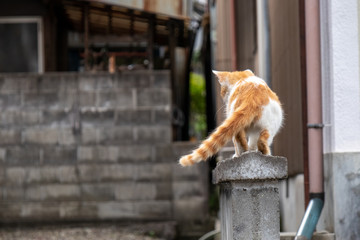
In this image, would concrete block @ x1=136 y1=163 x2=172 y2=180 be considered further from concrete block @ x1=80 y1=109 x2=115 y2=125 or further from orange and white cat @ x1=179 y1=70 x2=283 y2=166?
orange and white cat @ x1=179 y1=70 x2=283 y2=166

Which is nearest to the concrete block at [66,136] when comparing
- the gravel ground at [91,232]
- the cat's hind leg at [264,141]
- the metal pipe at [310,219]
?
the gravel ground at [91,232]

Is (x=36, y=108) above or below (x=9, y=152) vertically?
above

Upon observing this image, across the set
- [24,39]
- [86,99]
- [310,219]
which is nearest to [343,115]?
[310,219]

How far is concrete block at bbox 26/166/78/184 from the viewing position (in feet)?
32.7

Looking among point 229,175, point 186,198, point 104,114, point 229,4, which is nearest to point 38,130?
point 104,114

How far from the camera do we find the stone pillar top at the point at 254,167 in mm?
3678

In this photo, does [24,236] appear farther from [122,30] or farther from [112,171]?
[122,30]

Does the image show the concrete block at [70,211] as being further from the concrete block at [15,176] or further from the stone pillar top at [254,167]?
the stone pillar top at [254,167]

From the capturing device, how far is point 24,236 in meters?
9.24

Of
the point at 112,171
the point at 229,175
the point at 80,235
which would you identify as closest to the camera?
the point at 229,175

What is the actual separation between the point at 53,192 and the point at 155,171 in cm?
162

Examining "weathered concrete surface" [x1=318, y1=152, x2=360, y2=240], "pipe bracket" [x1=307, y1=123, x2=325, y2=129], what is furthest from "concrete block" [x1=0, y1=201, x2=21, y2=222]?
"weathered concrete surface" [x1=318, y1=152, x2=360, y2=240]

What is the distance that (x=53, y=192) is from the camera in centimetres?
996

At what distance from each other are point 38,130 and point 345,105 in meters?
6.04
